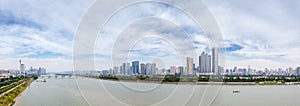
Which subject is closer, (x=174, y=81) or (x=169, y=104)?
(x=169, y=104)

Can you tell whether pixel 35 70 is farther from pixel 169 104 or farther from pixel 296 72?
pixel 169 104

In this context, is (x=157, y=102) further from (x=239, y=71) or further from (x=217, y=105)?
(x=239, y=71)

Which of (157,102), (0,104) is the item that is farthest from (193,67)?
(0,104)

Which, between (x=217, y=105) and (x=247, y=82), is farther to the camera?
(x=247, y=82)

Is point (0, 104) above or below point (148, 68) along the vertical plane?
below

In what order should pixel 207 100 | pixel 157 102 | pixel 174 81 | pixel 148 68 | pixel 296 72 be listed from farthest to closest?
pixel 296 72
pixel 174 81
pixel 157 102
pixel 148 68
pixel 207 100

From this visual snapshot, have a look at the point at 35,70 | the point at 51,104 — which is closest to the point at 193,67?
the point at 51,104

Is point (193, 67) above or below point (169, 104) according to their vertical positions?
above

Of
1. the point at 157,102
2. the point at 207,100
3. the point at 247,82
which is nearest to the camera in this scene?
the point at 207,100

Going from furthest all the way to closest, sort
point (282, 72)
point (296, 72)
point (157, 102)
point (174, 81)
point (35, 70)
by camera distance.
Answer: point (35, 70) → point (282, 72) → point (296, 72) → point (174, 81) → point (157, 102)
